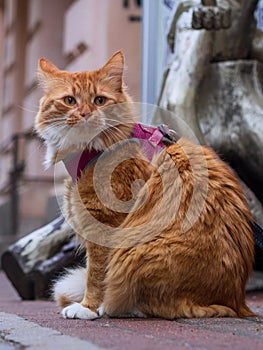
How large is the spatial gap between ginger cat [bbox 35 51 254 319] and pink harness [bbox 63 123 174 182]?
0.08ft

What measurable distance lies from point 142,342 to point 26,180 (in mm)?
7948

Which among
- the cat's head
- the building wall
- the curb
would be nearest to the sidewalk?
the curb

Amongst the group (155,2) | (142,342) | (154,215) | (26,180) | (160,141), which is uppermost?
(155,2)

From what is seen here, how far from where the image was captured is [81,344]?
96.0 inches

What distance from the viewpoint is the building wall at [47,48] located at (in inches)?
362

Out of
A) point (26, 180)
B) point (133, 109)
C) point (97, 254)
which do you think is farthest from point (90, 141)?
point (26, 180)

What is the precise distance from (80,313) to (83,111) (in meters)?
0.94

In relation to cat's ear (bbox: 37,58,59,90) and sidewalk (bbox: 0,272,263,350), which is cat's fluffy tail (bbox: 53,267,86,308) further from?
cat's ear (bbox: 37,58,59,90)

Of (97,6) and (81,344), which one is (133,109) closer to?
(81,344)

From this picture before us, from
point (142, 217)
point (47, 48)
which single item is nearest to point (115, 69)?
point (142, 217)

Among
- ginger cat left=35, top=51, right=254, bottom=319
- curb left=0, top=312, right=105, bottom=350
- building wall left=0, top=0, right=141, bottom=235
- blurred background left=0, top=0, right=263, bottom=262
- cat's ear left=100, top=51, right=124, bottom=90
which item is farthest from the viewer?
building wall left=0, top=0, right=141, bottom=235

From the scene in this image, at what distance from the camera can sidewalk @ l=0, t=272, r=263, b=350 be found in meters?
2.44

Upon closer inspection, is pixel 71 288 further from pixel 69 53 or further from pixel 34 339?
pixel 69 53

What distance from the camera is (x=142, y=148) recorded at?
133 inches
